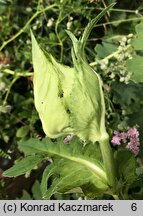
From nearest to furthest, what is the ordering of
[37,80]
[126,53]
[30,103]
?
1. [37,80]
2. [126,53]
3. [30,103]

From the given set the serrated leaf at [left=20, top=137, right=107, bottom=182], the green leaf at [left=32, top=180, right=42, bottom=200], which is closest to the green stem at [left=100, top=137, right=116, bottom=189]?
the serrated leaf at [left=20, top=137, right=107, bottom=182]

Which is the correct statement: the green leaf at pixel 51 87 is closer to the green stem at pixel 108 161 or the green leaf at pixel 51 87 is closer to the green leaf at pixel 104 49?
the green stem at pixel 108 161

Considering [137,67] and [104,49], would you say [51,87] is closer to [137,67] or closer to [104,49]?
[137,67]

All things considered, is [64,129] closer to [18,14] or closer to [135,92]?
[135,92]

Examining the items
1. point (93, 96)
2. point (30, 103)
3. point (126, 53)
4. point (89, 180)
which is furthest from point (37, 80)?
point (30, 103)

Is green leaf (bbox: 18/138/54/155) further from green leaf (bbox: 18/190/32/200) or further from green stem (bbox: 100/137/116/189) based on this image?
green leaf (bbox: 18/190/32/200)
